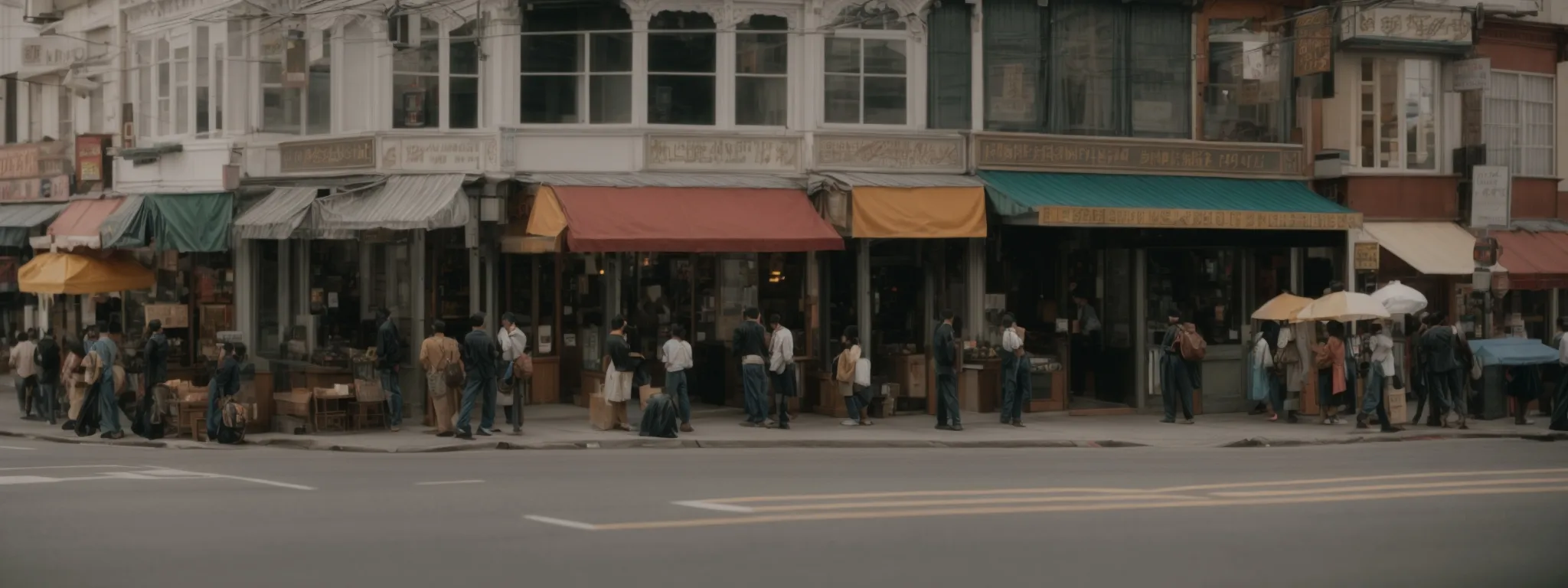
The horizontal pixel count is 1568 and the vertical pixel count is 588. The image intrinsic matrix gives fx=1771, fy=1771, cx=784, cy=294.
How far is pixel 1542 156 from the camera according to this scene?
32.2 metres

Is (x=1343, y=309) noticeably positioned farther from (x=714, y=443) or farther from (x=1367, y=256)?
(x=714, y=443)

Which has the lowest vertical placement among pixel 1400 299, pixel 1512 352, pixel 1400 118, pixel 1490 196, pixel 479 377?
pixel 479 377

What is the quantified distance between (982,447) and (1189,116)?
26.6 feet

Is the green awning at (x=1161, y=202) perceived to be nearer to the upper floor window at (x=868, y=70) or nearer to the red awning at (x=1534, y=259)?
the upper floor window at (x=868, y=70)

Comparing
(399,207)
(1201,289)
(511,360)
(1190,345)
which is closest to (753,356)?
(511,360)

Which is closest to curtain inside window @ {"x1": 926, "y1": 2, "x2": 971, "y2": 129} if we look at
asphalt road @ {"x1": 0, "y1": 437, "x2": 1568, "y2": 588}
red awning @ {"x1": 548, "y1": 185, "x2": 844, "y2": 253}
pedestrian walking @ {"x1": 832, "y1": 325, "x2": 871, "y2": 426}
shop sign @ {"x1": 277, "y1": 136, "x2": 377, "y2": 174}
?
red awning @ {"x1": 548, "y1": 185, "x2": 844, "y2": 253}

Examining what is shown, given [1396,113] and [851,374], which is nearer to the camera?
[851,374]

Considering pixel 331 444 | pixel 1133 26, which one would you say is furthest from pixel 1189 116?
pixel 331 444

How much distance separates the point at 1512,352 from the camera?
25875mm

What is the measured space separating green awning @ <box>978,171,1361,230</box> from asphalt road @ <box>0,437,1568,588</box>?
6373mm

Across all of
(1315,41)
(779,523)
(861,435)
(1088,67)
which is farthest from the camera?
(1315,41)

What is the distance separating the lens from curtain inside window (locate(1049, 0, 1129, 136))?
87.9 ft

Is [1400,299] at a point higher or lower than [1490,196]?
lower

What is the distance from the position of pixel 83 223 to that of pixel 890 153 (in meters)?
13.8
